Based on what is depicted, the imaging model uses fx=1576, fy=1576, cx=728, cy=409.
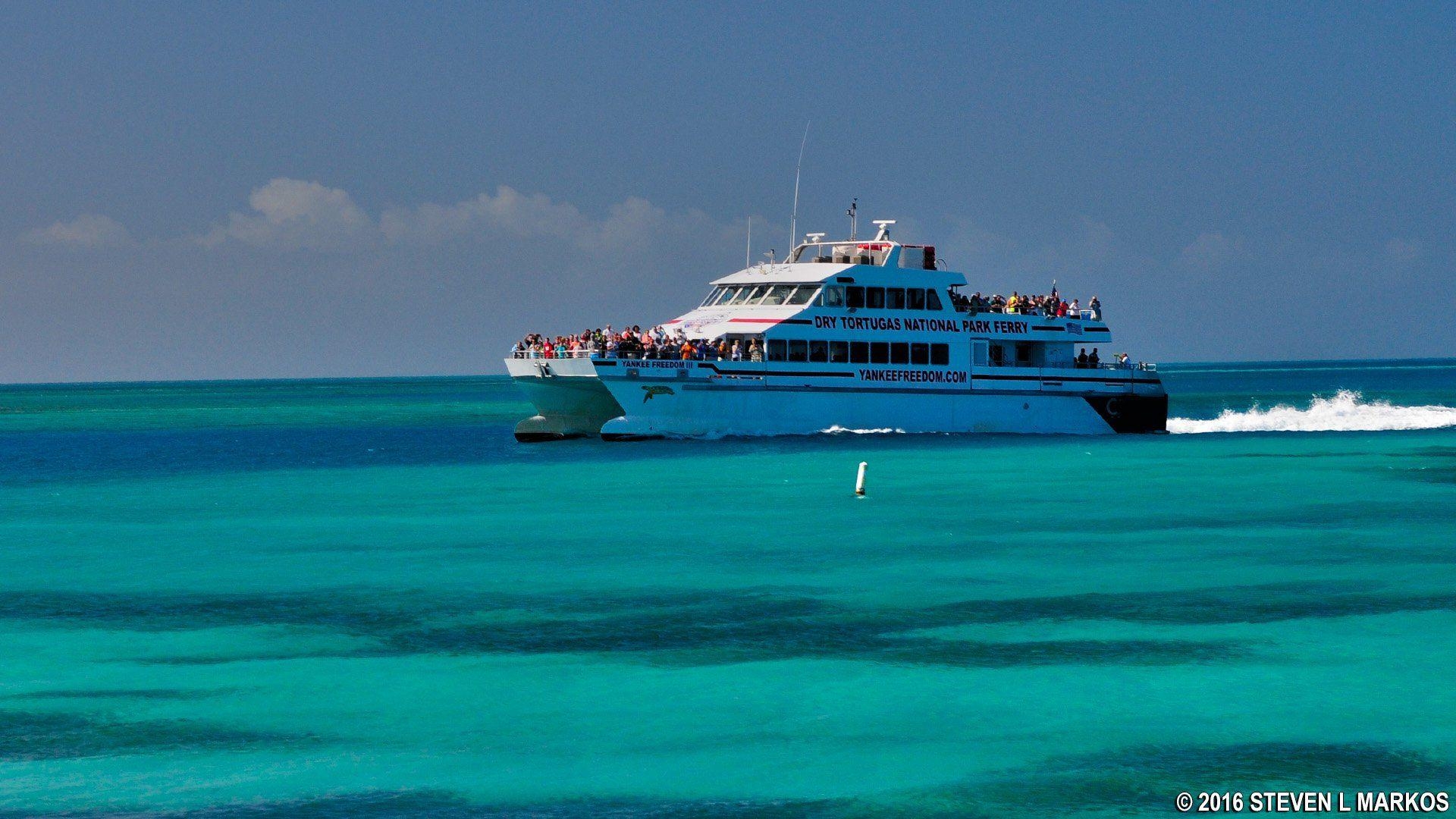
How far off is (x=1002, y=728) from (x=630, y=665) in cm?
410

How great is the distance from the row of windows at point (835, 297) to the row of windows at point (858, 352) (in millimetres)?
1214

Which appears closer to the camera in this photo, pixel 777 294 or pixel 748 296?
pixel 777 294

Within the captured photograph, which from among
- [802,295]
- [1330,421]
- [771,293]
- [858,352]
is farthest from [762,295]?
[1330,421]

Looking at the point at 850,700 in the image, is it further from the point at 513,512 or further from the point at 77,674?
the point at 513,512

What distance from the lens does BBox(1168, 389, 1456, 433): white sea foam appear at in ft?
205

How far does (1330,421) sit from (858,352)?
93.1ft

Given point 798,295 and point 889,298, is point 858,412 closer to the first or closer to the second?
point 889,298

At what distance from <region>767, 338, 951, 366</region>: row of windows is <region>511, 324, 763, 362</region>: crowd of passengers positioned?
938mm

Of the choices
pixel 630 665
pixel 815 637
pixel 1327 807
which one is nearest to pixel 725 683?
pixel 630 665

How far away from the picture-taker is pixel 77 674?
15438 millimetres

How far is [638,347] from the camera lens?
154 feet

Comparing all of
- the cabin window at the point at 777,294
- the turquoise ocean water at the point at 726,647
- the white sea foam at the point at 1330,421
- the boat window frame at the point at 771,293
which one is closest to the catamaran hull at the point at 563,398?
the boat window frame at the point at 771,293

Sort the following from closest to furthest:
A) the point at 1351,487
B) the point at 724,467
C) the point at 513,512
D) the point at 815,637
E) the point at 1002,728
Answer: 1. the point at 1002,728
2. the point at 815,637
3. the point at 513,512
4. the point at 1351,487
5. the point at 724,467

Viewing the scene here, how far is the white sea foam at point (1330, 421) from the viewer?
62625 millimetres
